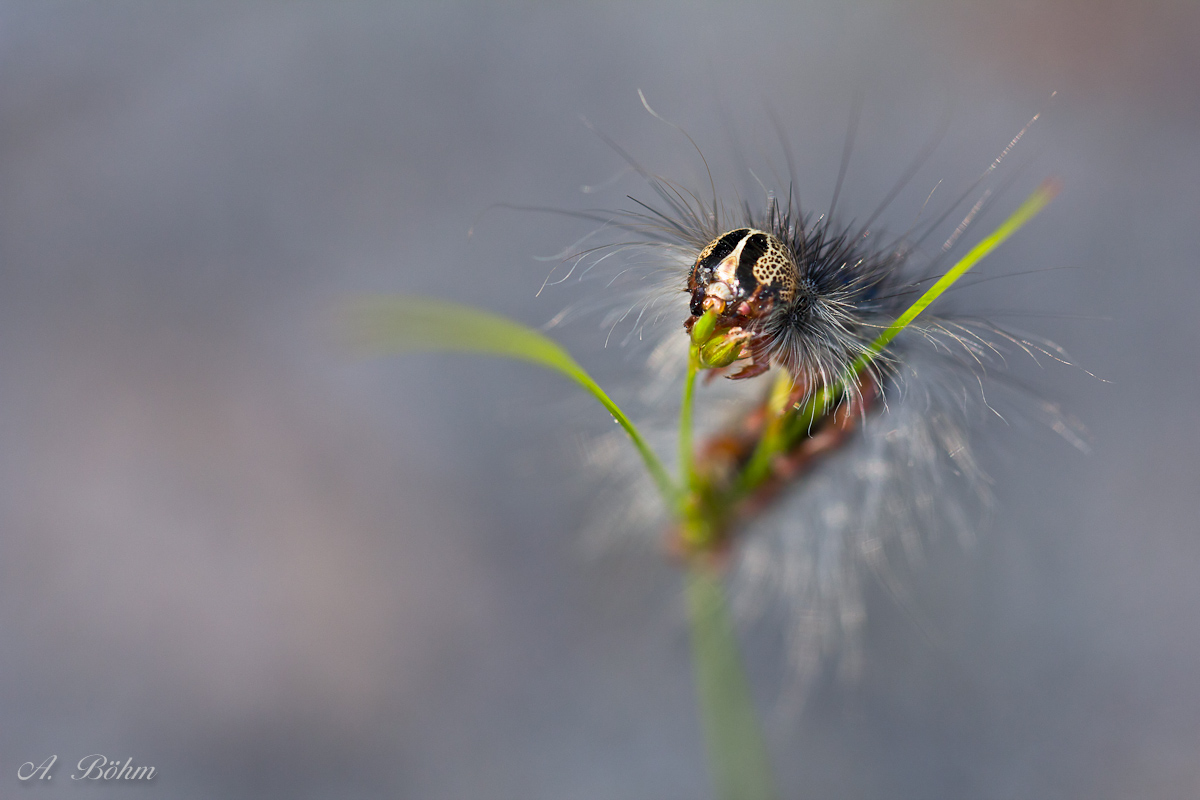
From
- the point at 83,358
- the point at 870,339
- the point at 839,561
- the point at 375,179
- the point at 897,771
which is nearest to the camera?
the point at 870,339

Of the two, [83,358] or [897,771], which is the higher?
[83,358]

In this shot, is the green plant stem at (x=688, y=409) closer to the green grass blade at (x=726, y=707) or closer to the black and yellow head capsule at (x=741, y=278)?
the black and yellow head capsule at (x=741, y=278)

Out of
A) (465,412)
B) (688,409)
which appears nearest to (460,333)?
(688,409)

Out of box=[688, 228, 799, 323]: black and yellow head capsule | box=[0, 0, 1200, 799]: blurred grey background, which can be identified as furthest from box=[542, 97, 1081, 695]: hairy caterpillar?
box=[0, 0, 1200, 799]: blurred grey background

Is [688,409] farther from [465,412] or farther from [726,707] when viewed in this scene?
[465,412]

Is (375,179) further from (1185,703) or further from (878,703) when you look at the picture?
(1185,703)

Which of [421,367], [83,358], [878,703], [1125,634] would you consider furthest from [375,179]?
[1125,634]

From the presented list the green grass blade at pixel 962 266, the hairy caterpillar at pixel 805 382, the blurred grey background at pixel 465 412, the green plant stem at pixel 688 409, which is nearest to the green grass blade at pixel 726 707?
the hairy caterpillar at pixel 805 382
